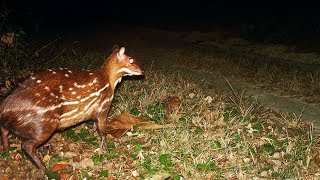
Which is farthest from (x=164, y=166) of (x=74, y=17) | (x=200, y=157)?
(x=74, y=17)

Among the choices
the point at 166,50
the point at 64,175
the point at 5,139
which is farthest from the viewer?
the point at 166,50

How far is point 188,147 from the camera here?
4953 mm

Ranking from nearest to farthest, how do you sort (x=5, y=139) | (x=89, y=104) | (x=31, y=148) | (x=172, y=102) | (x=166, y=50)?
1. (x=31, y=148)
2. (x=5, y=139)
3. (x=89, y=104)
4. (x=172, y=102)
5. (x=166, y=50)

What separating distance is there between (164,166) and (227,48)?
837 centimetres

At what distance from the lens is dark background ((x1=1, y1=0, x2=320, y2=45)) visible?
14.7m

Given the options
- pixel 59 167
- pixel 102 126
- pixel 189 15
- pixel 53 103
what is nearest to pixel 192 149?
pixel 102 126

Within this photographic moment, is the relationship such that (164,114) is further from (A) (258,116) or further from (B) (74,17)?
(B) (74,17)

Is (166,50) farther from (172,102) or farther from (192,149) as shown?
(192,149)

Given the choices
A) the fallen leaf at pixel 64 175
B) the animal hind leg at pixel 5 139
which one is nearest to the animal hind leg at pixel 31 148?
the fallen leaf at pixel 64 175

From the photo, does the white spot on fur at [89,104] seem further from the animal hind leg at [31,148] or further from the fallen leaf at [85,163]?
the animal hind leg at [31,148]

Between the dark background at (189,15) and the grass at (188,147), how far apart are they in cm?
440

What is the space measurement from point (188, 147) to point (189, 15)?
1827cm

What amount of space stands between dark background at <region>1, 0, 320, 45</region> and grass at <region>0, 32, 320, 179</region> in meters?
4.40

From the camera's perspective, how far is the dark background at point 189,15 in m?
14.7
